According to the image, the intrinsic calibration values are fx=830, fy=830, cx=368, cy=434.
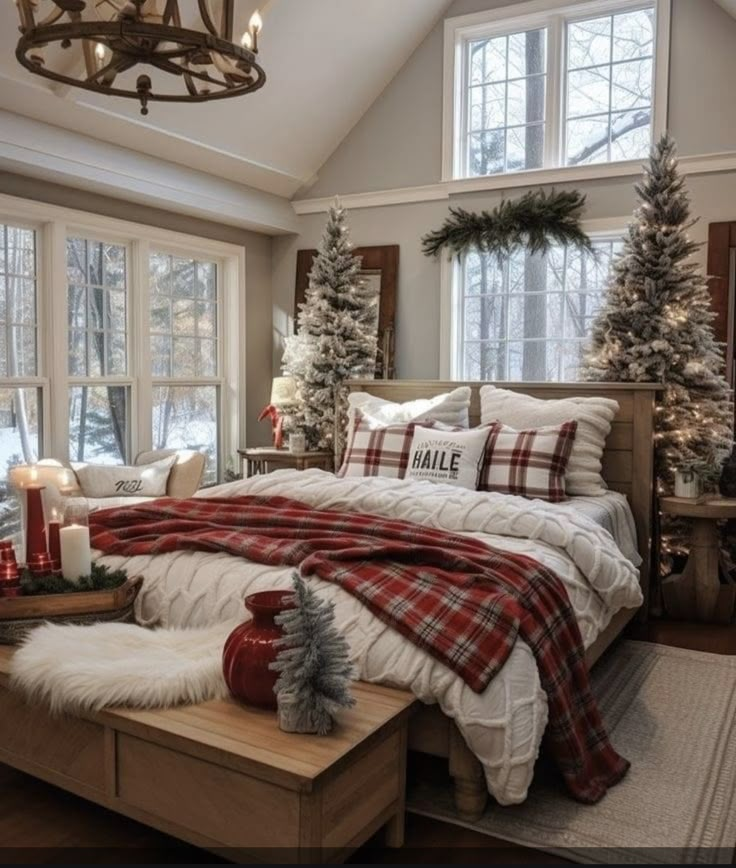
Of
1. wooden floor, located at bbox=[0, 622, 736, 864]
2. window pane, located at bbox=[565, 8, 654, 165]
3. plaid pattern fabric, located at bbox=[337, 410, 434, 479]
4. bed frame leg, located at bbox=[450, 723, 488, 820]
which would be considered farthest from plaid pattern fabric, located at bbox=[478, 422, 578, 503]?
window pane, located at bbox=[565, 8, 654, 165]

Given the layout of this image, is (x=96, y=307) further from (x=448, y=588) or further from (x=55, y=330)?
(x=448, y=588)

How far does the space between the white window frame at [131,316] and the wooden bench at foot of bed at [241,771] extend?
9.34 ft

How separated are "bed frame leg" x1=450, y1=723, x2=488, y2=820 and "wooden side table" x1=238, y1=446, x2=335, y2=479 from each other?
10.9 ft

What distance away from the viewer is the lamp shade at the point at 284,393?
5664 mm

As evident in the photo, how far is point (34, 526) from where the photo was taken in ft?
8.76

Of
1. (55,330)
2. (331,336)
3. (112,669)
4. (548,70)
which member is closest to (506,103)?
(548,70)

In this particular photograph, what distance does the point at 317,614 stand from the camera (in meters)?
1.98

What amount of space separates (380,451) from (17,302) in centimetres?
229

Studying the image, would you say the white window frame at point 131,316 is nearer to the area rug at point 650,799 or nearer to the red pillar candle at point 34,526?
the red pillar candle at point 34,526

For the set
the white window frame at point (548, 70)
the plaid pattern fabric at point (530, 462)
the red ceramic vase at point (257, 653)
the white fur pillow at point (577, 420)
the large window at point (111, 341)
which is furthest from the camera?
the white window frame at point (548, 70)

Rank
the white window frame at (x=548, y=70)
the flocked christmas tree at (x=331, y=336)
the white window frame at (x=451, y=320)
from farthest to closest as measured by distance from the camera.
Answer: the white window frame at (x=451, y=320)
the flocked christmas tree at (x=331, y=336)
the white window frame at (x=548, y=70)

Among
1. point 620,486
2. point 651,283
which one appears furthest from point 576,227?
point 620,486

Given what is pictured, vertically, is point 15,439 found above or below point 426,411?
below

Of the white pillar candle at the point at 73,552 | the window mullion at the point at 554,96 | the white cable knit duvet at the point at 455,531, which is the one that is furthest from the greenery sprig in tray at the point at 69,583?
the window mullion at the point at 554,96
